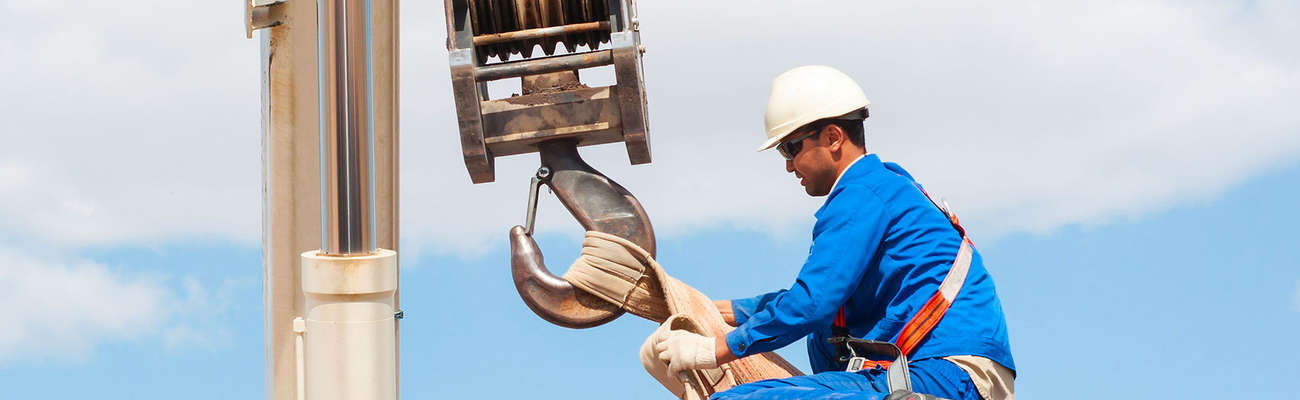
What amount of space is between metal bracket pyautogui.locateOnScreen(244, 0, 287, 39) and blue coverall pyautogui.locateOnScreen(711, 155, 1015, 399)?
78.5 inches

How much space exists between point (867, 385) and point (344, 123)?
1.87m

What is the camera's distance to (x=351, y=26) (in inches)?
175

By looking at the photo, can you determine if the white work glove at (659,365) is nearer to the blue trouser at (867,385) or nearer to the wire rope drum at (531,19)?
the blue trouser at (867,385)

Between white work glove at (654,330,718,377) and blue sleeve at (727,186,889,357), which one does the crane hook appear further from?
blue sleeve at (727,186,889,357)

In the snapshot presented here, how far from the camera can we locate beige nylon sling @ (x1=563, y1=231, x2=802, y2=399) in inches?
224

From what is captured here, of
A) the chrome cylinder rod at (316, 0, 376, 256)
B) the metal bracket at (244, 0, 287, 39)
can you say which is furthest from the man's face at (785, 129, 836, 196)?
the metal bracket at (244, 0, 287, 39)

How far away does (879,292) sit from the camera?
4934 mm

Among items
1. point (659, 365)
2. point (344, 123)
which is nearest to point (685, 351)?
point (659, 365)

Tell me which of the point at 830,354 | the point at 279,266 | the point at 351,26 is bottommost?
the point at 830,354

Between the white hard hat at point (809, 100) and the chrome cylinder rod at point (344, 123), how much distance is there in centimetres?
146

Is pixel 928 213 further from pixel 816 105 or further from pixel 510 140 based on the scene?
pixel 510 140

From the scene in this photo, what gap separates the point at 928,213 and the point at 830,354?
27.8 inches

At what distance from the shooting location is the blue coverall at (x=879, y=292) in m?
4.78

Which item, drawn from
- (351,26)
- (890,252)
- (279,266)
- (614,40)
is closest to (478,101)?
(614,40)
